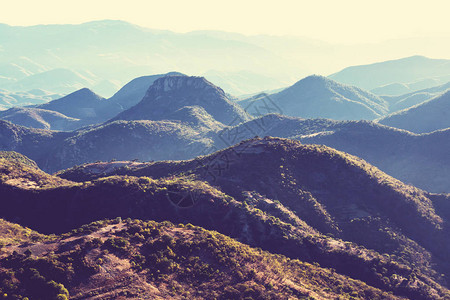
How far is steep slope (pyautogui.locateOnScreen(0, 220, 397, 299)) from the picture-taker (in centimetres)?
5578

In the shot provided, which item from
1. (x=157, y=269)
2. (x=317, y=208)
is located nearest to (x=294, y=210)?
(x=317, y=208)

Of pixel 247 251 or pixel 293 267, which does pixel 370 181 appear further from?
pixel 247 251

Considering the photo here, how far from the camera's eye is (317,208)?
348 feet

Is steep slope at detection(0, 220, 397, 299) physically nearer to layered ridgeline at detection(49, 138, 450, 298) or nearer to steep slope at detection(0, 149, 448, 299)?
layered ridgeline at detection(49, 138, 450, 298)

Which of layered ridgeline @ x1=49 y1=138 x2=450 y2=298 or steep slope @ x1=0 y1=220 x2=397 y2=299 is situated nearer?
steep slope @ x1=0 y1=220 x2=397 y2=299

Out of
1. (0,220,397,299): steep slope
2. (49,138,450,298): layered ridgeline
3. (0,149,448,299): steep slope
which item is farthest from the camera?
(49,138,450,298): layered ridgeline

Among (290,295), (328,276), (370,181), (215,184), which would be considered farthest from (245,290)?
(370,181)

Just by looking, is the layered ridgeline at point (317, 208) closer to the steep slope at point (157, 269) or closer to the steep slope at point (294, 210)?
the steep slope at point (294, 210)

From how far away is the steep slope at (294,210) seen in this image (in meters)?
87.6

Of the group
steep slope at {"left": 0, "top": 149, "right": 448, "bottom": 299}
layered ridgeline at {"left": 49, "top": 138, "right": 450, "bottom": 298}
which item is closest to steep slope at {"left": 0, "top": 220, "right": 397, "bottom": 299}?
layered ridgeline at {"left": 49, "top": 138, "right": 450, "bottom": 298}

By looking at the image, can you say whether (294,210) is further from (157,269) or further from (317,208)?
(157,269)

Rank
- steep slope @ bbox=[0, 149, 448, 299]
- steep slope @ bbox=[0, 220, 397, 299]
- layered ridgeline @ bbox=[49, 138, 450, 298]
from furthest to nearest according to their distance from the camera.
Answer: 1. layered ridgeline @ bbox=[49, 138, 450, 298]
2. steep slope @ bbox=[0, 149, 448, 299]
3. steep slope @ bbox=[0, 220, 397, 299]

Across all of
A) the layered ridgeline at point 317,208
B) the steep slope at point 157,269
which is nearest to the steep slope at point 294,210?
the layered ridgeline at point 317,208

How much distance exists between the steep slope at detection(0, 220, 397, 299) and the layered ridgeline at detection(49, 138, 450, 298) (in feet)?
30.3
